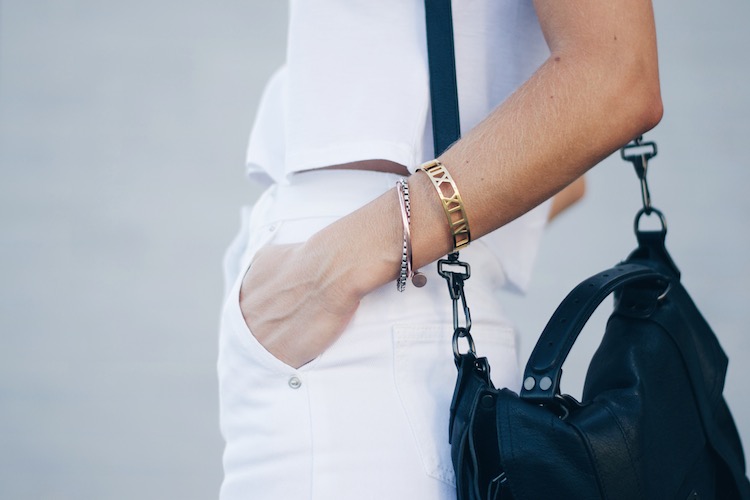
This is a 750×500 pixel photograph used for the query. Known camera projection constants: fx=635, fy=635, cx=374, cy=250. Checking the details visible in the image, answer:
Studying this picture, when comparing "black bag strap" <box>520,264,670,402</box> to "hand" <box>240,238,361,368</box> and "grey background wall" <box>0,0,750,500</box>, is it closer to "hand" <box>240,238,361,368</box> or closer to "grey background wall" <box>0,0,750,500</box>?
"hand" <box>240,238,361,368</box>

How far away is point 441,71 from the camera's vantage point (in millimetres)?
711

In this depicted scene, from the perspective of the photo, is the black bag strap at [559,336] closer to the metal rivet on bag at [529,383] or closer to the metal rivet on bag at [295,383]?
the metal rivet on bag at [529,383]

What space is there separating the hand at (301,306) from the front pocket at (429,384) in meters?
0.08

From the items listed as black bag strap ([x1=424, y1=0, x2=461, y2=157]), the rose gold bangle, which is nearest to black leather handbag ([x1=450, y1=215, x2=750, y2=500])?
the rose gold bangle

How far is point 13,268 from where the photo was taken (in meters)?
2.35

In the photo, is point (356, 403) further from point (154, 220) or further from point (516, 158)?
point (154, 220)

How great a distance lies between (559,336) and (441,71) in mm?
316

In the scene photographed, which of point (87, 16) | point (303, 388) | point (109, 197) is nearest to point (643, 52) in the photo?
point (303, 388)

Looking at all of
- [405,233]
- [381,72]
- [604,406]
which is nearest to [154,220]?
[381,72]

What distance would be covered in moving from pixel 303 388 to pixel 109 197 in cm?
197

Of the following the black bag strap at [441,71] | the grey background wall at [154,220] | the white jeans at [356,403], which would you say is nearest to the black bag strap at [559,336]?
the white jeans at [356,403]

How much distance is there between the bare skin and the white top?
0.10 metres

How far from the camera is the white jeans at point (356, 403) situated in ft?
2.13

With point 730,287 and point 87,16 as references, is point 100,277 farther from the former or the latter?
point 730,287
